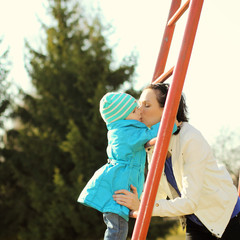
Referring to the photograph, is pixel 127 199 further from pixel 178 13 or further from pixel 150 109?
pixel 178 13

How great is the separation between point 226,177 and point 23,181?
366 inches

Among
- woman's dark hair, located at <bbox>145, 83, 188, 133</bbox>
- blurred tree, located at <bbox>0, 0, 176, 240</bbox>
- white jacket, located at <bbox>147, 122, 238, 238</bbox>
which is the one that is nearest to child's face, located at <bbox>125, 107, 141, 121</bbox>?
woman's dark hair, located at <bbox>145, 83, 188, 133</bbox>

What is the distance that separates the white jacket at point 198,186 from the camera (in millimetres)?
1696

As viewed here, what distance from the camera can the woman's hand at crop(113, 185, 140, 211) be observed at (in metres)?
1.85

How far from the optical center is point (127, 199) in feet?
6.08

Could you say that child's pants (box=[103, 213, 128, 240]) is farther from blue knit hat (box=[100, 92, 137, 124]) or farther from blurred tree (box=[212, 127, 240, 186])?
blurred tree (box=[212, 127, 240, 186])

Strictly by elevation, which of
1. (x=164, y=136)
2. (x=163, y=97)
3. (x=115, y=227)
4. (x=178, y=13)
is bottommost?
(x=115, y=227)

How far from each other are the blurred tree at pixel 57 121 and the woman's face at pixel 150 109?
7.55 meters

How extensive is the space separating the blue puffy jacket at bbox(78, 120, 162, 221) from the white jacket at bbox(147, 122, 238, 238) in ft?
0.58

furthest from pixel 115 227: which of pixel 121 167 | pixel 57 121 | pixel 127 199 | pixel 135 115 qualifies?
pixel 57 121

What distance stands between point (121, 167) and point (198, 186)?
429mm

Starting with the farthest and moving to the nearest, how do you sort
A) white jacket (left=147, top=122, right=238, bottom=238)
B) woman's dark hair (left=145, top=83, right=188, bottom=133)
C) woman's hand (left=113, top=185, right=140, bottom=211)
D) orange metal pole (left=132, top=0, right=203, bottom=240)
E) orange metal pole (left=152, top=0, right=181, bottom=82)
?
orange metal pole (left=152, top=0, right=181, bottom=82)
woman's dark hair (left=145, top=83, right=188, bottom=133)
woman's hand (left=113, top=185, right=140, bottom=211)
white jacket (left=147, top=122, right=238, bottom=238)
orange metal pole (left=132, top=0, right=203, bottom=240)

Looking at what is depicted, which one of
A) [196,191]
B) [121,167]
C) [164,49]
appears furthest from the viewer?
[164,49]

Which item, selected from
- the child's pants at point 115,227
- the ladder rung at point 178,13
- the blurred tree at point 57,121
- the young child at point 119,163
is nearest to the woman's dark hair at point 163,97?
the young child at point 119,163
